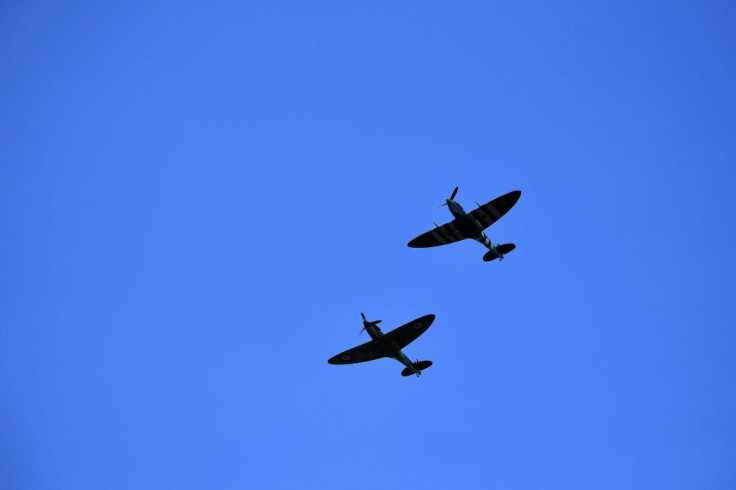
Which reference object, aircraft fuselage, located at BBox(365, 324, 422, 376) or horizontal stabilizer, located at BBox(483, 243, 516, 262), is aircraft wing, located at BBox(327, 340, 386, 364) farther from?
horizontal stabilizer, located at BBox(483, 243, 516, 262)

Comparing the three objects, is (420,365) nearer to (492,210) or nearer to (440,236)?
(440,236)

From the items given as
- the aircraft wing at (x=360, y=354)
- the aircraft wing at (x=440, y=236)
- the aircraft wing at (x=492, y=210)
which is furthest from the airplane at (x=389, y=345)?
the aircraft wing at (x=492, y=210)

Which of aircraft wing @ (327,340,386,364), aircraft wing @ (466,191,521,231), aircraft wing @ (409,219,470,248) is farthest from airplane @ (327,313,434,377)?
aircraft wing @ (466,191,521,231)

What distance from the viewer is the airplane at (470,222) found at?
45.1 m

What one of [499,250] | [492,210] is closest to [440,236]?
[492,210]

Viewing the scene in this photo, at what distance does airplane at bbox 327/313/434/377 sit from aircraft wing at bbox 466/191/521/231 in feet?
24.1

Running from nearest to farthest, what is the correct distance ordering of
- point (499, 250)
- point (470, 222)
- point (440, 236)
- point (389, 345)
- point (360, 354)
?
point (389, 345), point (360, 354), point (470, 222), point (440, 236), point (499, 250)

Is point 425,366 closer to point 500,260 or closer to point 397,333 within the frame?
point 397,333

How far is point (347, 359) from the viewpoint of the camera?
45.0 m

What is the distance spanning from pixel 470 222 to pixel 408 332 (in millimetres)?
8515

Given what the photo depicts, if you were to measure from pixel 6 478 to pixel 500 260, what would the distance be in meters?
119

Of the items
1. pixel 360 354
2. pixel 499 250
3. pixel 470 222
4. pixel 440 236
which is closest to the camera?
pixel 360 354

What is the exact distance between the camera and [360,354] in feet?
147

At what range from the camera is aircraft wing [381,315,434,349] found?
43525 mm
